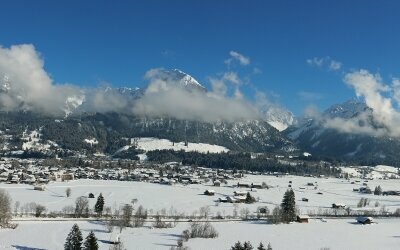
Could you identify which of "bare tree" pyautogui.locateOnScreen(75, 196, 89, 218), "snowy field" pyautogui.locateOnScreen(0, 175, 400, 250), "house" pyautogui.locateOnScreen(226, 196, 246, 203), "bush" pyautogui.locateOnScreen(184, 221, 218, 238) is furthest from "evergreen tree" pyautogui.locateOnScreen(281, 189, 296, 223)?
"bare tree" pyautogui.locateOnScreen(75, 196, 89, 218)

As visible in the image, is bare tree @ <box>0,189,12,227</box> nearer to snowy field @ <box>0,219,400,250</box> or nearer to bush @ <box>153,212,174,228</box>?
snowy field @ <box>0,219,400,250</box>

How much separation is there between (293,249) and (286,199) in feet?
128

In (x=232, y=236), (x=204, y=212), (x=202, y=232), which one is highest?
(x=204, y=212)

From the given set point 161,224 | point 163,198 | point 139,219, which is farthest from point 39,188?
point 161,224

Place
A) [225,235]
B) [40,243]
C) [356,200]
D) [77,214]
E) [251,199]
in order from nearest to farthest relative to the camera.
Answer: [40,243], [225,235], [77,214], [251,199], [356,200]

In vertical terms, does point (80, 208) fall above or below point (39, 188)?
below

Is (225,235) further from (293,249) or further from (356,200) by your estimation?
(356,200)

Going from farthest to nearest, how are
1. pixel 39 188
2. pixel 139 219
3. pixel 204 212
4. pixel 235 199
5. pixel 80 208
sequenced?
Answer: pixel 39 188 → pixel 235 199 → pixel 204 212 → pixel 80 208 → pixel 139 219

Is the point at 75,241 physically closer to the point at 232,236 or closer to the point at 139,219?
the point at 232,236

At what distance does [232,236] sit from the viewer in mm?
95938

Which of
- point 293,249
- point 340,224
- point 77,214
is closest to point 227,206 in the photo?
point 340,224

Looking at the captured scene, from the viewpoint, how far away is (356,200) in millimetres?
184875

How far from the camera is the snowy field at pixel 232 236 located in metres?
84.9

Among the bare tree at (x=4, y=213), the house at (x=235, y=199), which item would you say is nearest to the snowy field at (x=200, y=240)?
the bare tree at (x=4, y=213)
